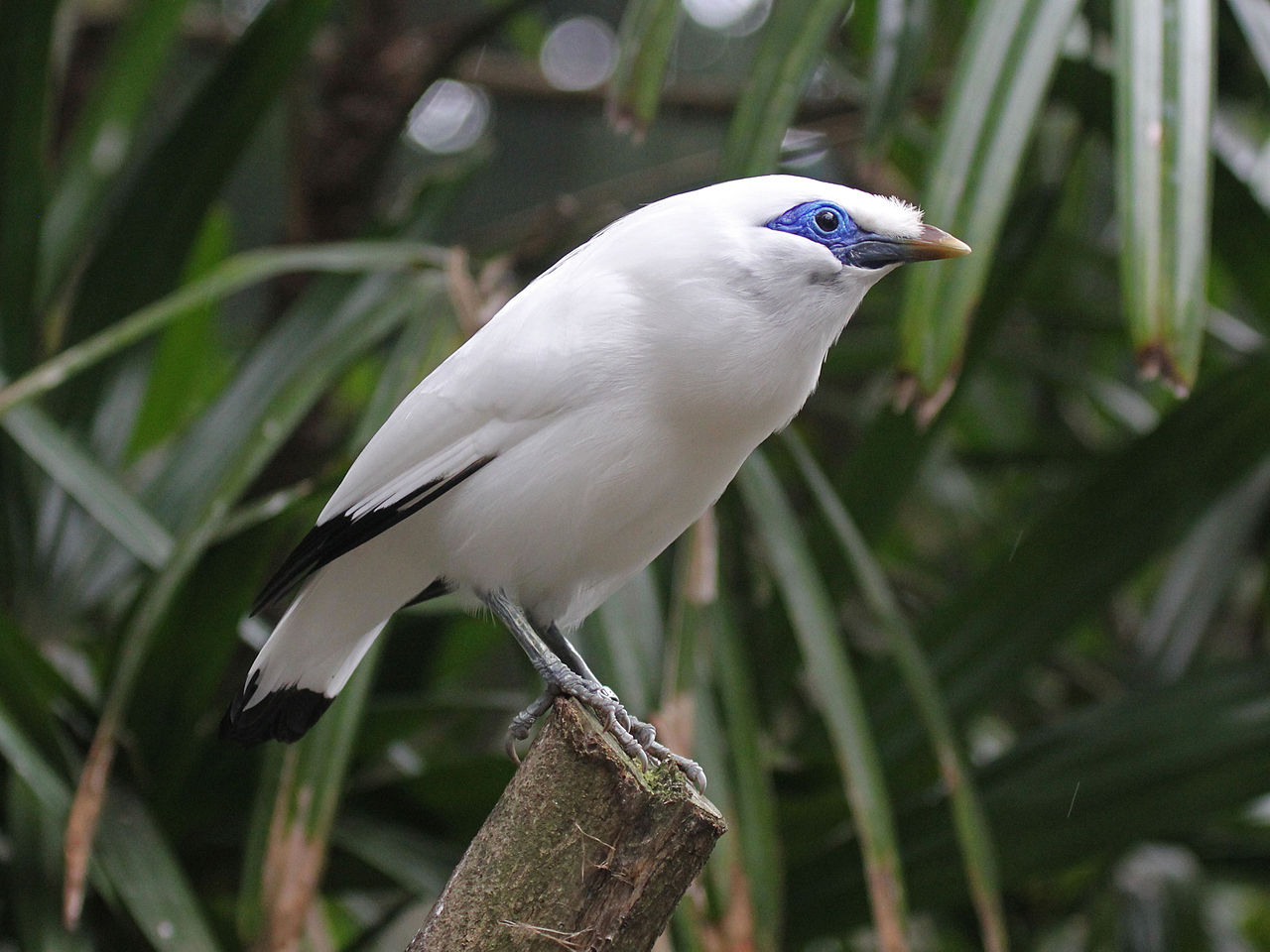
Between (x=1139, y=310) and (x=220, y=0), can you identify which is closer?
(x=1139, y=310)

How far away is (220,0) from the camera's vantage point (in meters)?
5.14

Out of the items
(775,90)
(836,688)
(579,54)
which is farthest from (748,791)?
(579,54)

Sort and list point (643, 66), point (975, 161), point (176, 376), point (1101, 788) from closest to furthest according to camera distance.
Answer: point (975, 161), point (643, 66), point (1101, 788), point (176, 376)

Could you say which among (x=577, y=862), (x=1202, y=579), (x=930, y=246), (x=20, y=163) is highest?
(x=20, y=163)

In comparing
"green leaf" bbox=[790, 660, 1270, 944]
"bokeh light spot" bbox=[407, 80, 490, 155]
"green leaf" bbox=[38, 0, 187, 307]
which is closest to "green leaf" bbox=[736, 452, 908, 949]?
"green leaf" bbox=[790, 660, 1270, 944]

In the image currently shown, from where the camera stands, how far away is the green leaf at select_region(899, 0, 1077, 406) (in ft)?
5.51

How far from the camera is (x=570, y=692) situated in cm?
154

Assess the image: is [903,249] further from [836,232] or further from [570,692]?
[570,692]

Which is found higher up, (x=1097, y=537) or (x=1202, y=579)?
(x=1097, y=537)

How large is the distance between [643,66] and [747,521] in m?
1.38

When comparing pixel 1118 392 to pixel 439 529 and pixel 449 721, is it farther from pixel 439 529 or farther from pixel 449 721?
pixel 439 529

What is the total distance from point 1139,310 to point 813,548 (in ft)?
3.78

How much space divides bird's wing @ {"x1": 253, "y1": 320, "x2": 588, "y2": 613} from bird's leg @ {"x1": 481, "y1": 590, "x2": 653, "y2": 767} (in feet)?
0.61

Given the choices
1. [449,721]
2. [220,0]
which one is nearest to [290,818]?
[449,721]
